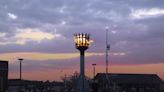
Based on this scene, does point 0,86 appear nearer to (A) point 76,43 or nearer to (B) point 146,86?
(A) point 76,43

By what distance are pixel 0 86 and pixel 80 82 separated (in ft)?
165

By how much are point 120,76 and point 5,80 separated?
69.9 metres

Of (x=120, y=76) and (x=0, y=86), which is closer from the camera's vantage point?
(x=0, y=86)

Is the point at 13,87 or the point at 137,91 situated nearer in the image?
the point at 13,87

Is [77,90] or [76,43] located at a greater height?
[76,43]

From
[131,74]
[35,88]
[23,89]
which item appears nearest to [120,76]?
[131,74]

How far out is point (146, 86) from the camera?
138 metres

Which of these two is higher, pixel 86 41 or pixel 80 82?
pixel 86 41

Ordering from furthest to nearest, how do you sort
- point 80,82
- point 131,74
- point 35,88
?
1. point 131,74
2. point 35,88
3. point 80,82

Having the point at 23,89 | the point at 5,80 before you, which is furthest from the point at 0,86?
the point at 23,89

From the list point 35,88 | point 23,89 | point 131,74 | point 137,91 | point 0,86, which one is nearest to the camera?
point 0,86

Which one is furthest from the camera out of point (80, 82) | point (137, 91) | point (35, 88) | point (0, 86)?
point (137, 91)

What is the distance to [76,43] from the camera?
1108 inches

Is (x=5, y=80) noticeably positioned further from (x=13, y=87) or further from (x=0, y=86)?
(x=13, y=87)
